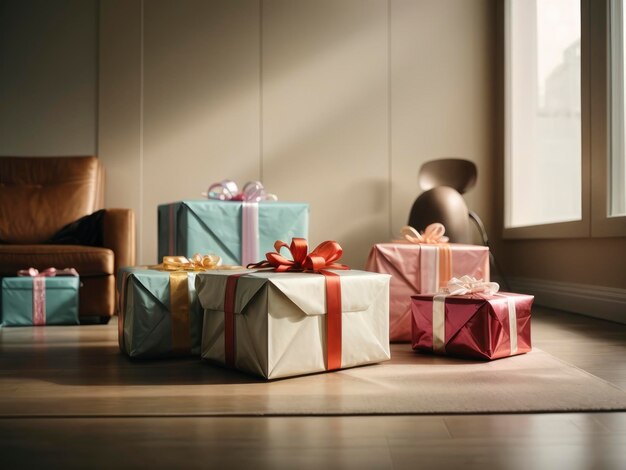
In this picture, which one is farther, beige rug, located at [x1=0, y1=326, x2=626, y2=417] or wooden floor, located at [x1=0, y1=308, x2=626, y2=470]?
beige rug, located at [x1=0, y1=326, x2=626, y2=417]

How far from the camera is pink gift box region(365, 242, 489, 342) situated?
218cm

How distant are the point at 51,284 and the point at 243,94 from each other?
5.66 feet

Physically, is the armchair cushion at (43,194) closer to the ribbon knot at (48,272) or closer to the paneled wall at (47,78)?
the paneled wall at (47,78)

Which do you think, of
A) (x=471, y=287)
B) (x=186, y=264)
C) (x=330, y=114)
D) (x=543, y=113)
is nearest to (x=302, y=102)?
(x=330, y=114)

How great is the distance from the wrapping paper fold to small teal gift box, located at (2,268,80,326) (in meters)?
1.24

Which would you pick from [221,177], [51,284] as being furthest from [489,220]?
[51,284]

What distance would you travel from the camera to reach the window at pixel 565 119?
2.69 m

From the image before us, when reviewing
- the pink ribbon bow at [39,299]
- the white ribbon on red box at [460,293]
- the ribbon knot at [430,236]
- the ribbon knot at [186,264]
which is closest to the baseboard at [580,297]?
the ribbon knot at [430,236]

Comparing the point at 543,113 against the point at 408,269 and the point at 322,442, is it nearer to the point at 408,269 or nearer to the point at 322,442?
Result: the point at 408,269

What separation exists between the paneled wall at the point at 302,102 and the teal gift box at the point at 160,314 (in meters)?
2.03

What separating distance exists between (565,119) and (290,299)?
234 cm

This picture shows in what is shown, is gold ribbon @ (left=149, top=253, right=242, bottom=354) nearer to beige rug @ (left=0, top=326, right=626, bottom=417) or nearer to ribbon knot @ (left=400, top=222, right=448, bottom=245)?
beige rug @ (left=0, top=326, right=626, bottom=417)

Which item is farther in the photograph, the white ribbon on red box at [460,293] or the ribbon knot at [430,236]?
the ribbon knot at [430,236]

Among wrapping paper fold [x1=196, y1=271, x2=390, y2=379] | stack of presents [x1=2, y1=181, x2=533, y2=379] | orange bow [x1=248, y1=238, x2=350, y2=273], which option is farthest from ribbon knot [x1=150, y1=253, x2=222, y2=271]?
orange bow [x1=248, y1=238, x2=350, y2=273]
